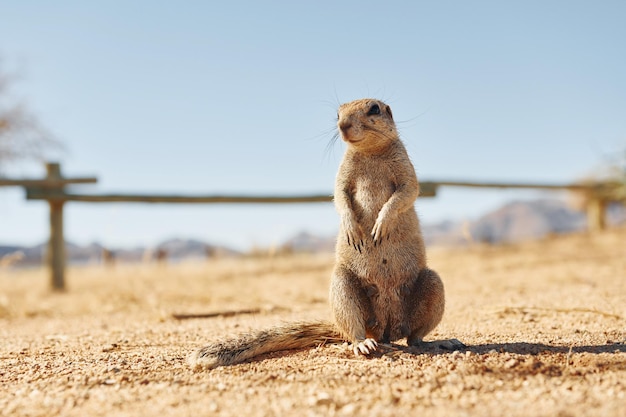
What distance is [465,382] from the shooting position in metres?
2.61

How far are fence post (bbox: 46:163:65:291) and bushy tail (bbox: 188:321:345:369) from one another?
23.9 ft

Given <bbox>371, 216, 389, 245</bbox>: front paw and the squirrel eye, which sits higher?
the squirrel eye

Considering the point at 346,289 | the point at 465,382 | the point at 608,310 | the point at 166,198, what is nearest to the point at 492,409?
the point at 465,382

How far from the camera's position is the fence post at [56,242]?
31.4 feet

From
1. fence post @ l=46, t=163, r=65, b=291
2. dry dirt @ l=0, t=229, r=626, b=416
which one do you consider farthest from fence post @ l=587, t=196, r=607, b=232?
fence post @ l=46, t=163, r=65, b=291

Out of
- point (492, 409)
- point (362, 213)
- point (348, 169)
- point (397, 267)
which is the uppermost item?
point (348, 169)

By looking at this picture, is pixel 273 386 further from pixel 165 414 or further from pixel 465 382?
pixel 465 382

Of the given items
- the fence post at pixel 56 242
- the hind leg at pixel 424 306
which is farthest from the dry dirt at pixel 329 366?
the fence post at pixel 56 242

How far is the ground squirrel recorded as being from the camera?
345cm

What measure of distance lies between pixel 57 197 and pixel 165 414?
318 inches

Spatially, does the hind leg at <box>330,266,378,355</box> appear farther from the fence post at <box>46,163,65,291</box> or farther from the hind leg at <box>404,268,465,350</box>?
the fence post at <box>46,163,65,291</box>

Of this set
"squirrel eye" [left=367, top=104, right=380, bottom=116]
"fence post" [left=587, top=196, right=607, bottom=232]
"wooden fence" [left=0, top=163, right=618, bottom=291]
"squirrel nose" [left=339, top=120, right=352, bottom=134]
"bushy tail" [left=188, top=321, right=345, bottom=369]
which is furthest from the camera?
"fence post" [left=587, top=196, right=607, bottom=232]

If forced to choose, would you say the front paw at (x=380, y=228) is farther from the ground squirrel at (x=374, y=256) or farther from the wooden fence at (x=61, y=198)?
the wooden fence at (x=61, y=198)

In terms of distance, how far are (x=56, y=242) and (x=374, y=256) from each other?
7.73m
